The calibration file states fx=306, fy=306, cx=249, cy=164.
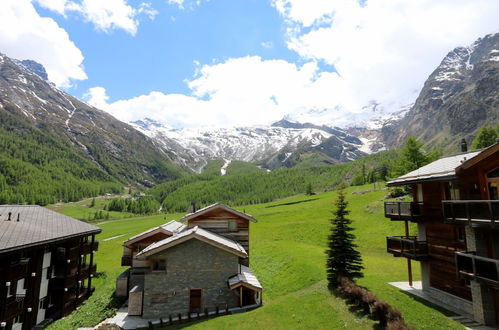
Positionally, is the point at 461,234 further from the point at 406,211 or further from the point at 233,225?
the point at 233,225

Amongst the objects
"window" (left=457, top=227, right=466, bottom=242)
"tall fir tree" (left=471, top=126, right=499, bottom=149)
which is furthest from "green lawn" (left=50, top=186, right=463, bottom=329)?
"tall fir tree" (left=471, top=126, right=499, bottom=149)

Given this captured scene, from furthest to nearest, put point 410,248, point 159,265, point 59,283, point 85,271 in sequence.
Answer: point 85,271, point 59,283, point 159,265, point 410,248

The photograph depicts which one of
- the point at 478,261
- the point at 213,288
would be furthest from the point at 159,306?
the point at 478,261

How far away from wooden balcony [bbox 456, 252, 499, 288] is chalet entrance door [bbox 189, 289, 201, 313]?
1957 cm

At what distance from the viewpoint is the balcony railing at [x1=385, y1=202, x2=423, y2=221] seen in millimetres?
25047

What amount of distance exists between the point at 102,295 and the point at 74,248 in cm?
728

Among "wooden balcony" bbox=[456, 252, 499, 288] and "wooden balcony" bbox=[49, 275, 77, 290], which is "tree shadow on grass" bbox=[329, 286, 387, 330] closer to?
"wooden balcony" bbox=[456, 252, 499, 288]

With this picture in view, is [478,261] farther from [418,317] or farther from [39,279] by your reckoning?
[39,279]

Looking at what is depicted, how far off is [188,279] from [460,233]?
Answer: 21612 mm

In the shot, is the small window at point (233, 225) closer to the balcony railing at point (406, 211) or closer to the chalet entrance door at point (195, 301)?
the chalet entrance door at point (195, 301)

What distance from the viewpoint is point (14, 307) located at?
21.7 metres

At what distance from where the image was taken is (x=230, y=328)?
2130 centimetres

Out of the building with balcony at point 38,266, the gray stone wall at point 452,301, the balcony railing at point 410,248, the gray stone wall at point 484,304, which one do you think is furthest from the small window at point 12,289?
the gray stone wall at point 484,304

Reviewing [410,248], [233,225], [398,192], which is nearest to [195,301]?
[233,225]
